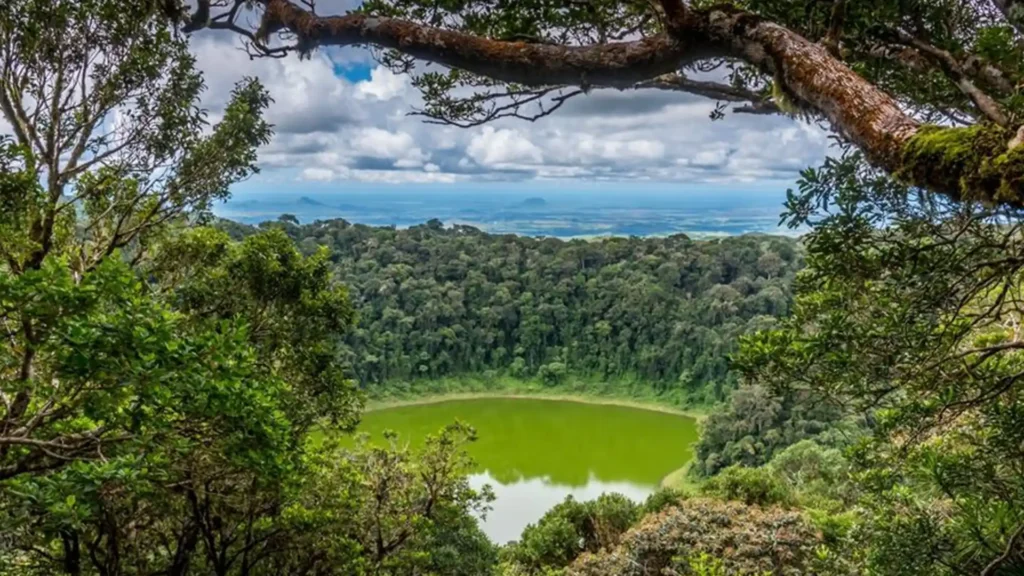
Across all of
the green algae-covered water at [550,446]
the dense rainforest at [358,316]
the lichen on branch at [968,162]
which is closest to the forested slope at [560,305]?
the green algae-covered water at [550,446]

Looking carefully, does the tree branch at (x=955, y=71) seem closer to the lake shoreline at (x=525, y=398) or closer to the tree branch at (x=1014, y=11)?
the tree branch at (x=1014, y=11)

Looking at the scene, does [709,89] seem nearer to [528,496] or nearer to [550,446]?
[528,496]

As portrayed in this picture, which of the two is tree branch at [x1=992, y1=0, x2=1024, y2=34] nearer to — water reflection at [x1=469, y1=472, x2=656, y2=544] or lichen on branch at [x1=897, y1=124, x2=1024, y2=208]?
lichen on branch at [x1=897, y1=124, x2=1024, y2=208]

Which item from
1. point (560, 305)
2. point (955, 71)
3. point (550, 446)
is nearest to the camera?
point (955, 71)

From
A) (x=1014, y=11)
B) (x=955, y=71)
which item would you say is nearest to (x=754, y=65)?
(x=1014, y=11)

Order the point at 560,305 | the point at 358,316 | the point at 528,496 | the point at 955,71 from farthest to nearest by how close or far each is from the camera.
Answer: the point at 560,305, the point at 528,496, the point at 358,316, the point at 955,71

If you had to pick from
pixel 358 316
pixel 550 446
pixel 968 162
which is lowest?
pixel 550 446
